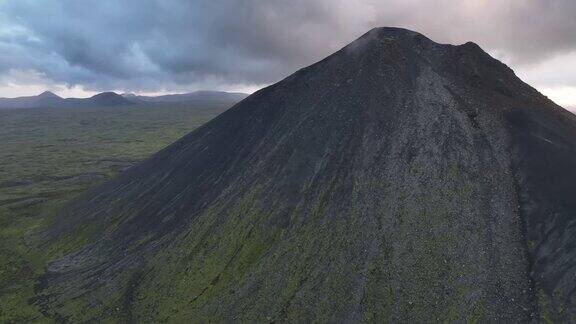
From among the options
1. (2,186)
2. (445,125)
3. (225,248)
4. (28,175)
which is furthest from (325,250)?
(28,175)

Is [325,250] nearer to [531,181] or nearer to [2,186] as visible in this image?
[531,181]

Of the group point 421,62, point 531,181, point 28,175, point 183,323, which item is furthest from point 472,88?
point 28,175

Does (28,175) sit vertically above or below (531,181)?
below

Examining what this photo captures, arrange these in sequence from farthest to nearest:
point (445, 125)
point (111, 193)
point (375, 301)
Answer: point (111, 193) < point (445, 125) < point (375, 301)

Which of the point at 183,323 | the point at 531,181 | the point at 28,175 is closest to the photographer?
the point at 183,323

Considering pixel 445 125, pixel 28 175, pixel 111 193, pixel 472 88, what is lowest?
pixel 28 175

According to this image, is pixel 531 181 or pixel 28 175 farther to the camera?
pixel 28 175

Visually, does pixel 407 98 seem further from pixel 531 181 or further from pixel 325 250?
pixel 325 250
